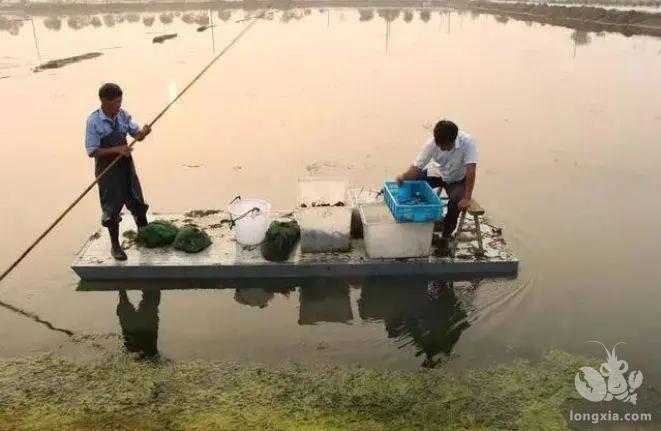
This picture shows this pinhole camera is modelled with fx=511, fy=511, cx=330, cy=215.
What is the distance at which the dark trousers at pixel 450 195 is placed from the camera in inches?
205

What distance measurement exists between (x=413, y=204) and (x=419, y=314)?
3.54 feet

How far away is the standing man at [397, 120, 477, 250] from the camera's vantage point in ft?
15.9

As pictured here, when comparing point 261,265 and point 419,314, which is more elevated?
point 261,265

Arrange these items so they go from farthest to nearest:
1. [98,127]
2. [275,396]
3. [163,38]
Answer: [163,38] < [98,127] < [275,396]

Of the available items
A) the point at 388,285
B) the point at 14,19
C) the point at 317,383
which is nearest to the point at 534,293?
the point at 388,285

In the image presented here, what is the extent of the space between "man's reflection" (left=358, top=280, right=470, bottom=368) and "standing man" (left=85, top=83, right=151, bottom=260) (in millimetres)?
2510

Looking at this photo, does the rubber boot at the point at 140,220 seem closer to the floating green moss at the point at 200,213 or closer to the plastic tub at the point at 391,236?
the floating green moss at the point at 200,213

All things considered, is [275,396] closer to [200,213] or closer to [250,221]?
[250,221]

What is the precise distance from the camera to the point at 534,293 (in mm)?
5020

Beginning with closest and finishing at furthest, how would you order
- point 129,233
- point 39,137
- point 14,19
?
1. point 129,233
2. point 39,137
3. point 14,19

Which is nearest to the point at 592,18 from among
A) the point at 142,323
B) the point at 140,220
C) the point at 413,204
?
the point at 413,204

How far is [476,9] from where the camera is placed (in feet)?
144

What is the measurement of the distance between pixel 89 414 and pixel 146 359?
71 centimetres

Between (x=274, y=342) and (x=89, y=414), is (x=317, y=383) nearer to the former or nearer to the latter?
(x=274, y=342)
